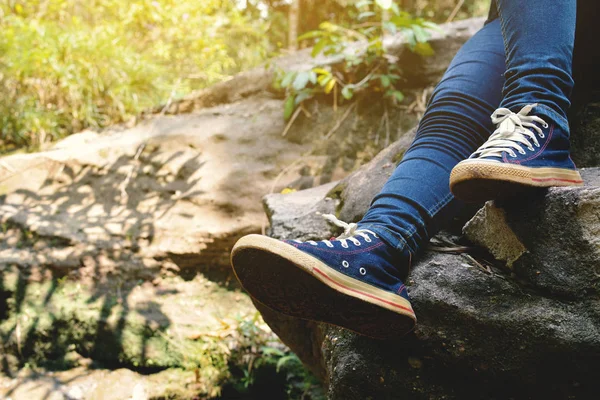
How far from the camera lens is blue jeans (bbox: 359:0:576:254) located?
3.43 ft

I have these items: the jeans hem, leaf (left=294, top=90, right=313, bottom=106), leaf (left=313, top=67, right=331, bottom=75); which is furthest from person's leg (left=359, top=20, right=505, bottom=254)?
leaf (left=294, top=90, right=313, bottom=106)

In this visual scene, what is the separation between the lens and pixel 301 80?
270 cm

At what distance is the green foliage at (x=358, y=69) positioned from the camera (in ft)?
8.50

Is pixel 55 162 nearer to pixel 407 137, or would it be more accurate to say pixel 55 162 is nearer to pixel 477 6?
pixel 407 137

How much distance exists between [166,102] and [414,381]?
9.48ft

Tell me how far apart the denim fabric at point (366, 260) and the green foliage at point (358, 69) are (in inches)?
69.1

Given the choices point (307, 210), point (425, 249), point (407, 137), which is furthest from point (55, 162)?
point (425, 249)

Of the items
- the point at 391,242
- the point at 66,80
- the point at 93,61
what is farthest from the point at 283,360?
the point at 93,61

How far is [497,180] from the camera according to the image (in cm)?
90

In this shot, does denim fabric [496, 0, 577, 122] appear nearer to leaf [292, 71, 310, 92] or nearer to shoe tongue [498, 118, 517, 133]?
shoe tongue [498, 118, 517, 133]

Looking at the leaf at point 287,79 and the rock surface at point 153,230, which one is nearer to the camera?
the rock surface at point 153,230

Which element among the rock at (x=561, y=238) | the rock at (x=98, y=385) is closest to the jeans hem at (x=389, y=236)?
the rock at (x=561, y=238)

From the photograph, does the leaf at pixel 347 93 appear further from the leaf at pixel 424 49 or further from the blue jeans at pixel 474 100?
the blue jeans at pixel 474 100

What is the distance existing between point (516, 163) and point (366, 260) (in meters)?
0.38
